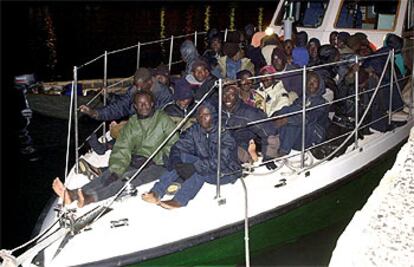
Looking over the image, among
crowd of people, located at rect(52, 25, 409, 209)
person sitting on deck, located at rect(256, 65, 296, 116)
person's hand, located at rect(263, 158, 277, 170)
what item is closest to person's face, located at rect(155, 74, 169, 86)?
crowd of people, located at rect(52, 25, 409, 209)

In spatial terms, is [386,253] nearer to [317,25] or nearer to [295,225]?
[295,225]

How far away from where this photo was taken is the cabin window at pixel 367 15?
9164 millimetres

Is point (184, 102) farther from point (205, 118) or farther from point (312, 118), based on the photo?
point (312, 118)

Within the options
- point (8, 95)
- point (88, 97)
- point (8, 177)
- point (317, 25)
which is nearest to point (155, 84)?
point (317, 25)

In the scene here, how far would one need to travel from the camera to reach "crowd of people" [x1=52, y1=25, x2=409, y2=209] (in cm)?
552

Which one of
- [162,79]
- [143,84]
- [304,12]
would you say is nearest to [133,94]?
[143,84]

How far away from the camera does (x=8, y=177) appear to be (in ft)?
37.1

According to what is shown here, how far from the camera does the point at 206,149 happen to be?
552 cm

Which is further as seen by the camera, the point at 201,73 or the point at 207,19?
the point at 207,19

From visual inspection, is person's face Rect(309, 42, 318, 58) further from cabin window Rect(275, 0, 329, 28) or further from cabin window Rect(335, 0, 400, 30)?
cabin window Rect(275, 0, 329, 28)

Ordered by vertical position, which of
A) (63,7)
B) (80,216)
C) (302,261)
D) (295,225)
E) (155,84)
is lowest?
(63,7)

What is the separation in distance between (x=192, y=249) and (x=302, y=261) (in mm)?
2275

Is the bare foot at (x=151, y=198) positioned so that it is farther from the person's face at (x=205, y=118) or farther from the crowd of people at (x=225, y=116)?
the person's face at (x=205, y=118)

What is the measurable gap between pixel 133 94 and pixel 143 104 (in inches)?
43.2
